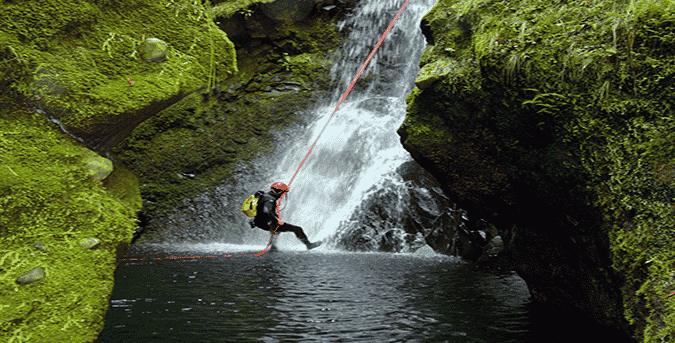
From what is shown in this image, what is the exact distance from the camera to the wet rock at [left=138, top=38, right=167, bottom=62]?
109 inches

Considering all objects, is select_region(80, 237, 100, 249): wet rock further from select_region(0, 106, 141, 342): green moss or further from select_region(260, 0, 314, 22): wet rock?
select_region(260, 0, 314, 22): wet rock

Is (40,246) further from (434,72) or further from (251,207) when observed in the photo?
(251,207)

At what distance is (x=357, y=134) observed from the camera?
12969 mm

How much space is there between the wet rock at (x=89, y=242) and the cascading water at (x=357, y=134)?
329 inches

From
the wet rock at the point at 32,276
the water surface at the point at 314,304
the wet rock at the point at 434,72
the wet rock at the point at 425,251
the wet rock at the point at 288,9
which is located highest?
the wet rock at the point at 288,9

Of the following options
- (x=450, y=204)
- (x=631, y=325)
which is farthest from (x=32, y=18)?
(x=450, y=204)

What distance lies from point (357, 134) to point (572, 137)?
1003cm

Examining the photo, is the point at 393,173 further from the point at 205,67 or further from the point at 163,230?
the point at 205,67

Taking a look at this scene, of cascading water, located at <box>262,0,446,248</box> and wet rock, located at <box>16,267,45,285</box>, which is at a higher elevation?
cascading water, located at <box>262,0,446,248</box>

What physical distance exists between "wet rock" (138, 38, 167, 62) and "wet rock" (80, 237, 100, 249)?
1.27m

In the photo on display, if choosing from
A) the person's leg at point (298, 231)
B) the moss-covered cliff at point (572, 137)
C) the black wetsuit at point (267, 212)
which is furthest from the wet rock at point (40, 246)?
the person's leg at point (298, 231)

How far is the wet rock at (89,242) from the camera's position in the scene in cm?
225

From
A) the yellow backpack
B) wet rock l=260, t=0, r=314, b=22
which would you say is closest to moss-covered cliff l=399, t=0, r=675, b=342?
the yellow backpack

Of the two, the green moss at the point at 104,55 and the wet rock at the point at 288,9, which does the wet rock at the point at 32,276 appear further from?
the wet rock at the point at 288,9
